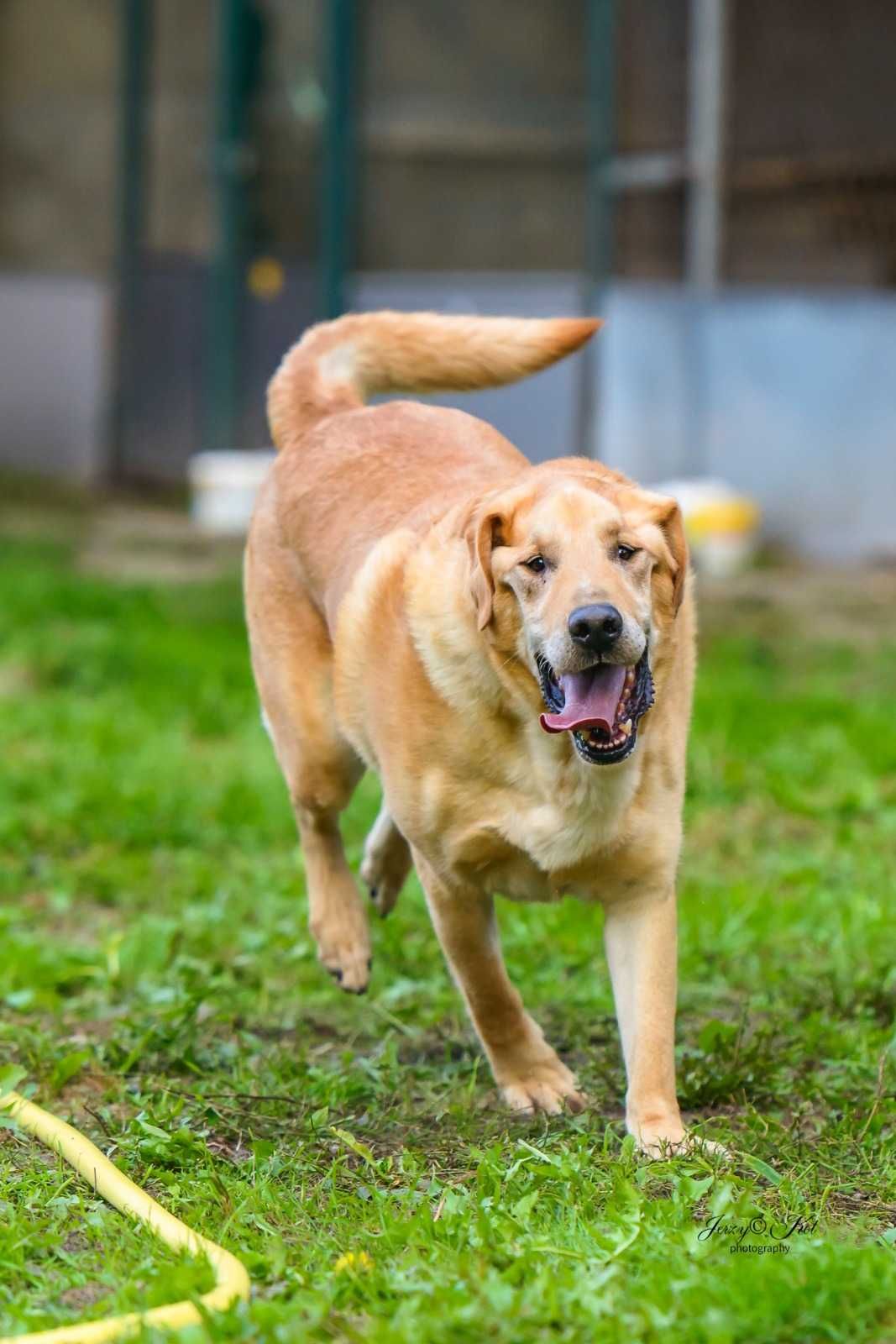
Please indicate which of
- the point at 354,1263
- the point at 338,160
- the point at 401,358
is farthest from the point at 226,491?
the point at 354,1263

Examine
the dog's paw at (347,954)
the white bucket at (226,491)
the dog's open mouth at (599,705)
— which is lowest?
the white bucket at (226,491)

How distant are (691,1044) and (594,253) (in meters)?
6.90

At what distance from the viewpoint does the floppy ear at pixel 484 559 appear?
Answer: 3475 millimetres

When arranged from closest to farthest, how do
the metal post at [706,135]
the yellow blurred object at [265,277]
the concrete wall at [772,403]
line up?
the concrete wall at [772,403] → the metal post at [706,135] → the yellow blurred object at [265,277]

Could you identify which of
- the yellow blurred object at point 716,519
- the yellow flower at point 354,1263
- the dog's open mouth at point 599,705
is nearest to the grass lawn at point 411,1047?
the yellow flower at point 354,1263

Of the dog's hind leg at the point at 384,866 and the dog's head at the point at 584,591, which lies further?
the dog's hind leg at the point at 384,866

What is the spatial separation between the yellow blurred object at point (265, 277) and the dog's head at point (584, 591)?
850 centimetres

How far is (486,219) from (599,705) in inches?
326

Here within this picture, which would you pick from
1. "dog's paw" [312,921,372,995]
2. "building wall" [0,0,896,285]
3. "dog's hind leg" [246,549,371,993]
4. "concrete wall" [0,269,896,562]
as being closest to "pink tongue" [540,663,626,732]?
"dog's hind leg" [246,549,371,993]

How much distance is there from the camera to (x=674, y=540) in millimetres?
3580

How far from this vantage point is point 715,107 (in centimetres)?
1023

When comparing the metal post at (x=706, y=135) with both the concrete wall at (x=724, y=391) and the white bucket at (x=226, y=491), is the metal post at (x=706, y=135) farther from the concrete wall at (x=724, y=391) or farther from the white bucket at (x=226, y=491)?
the white bucket at (x=226, y=491)

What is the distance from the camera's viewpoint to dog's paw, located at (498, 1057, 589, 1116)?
3.93 meters

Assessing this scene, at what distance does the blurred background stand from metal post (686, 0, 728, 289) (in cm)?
2
